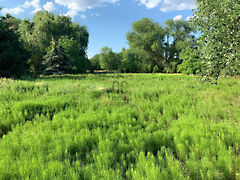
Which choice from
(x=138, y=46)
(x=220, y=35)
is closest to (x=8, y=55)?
(x=220, y=35)

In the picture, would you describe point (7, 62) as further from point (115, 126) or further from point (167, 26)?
point (167, 26)

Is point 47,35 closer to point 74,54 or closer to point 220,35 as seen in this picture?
point 74,54

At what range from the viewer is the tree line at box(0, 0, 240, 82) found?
655cm

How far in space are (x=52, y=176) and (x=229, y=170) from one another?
272cm

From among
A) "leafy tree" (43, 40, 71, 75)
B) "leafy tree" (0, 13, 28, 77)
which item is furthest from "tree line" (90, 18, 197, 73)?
"leafy tree" (0, 13, 28, 77)

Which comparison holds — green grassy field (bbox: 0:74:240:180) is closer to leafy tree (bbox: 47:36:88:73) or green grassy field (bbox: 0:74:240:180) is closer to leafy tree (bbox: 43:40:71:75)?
leafy tree (bbox: 43:40:71:75)

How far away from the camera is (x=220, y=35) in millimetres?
6652

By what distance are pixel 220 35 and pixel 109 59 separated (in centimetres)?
5509

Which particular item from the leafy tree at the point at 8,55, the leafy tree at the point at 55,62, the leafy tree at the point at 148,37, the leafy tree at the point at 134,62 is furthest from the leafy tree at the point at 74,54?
the leafy tree at the point at 148,37

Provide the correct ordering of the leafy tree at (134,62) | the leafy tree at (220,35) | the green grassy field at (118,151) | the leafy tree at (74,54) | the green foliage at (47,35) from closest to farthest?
the green grassy field at (118,151) < the leafy tree at (220,35) < the green foliage at (47,35) < the leafy tree at (74,54) < the leafy tree at (134,62)

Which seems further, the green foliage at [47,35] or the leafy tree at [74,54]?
the leafy tree at [74,54]

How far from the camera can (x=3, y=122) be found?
473 centimetres

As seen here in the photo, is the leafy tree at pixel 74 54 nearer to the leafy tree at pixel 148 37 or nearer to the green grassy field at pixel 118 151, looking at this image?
the leafy tree at pixel 148 37

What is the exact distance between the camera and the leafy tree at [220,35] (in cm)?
602
